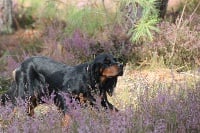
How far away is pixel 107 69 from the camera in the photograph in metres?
5.25

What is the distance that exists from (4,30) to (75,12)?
5.42 metres

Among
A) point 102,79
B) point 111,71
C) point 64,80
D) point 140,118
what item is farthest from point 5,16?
point 140,118

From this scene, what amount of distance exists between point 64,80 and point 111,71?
68 centimetres

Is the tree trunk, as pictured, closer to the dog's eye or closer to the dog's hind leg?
the dog's hind leg

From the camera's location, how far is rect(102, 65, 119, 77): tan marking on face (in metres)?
5.19

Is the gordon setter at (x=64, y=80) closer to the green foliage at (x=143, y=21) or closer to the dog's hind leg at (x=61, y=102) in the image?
the dog's hind leg at (x=61, y=102)

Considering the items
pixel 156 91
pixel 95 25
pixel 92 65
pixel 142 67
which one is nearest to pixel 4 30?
pixel 95 25

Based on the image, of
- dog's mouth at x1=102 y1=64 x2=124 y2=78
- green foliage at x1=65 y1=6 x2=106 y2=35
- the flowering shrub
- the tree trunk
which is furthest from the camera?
the tree trunk

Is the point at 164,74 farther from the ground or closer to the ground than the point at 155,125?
closer to the ground

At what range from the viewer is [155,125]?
378 centimetres

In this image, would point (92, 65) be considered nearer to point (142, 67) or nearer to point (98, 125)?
point (98, 125)

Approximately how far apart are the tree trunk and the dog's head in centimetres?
835

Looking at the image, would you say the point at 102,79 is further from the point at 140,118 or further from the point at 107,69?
the point at 140,118

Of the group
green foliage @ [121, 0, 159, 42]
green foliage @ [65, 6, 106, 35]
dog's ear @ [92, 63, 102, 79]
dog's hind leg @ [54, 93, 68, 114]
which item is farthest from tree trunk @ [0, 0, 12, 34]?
dog's ear @ [92, 63, 102, 79]
